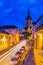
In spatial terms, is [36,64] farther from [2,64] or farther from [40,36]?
[40,36]

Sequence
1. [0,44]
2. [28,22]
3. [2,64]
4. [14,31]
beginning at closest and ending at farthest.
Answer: [2,64]
[0,44]
[14,31]
[28,22]

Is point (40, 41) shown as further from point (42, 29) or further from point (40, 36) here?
point (42, 29)

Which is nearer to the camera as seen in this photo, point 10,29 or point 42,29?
point 42,29

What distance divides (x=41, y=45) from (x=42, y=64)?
18651mm

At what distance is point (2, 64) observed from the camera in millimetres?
14016

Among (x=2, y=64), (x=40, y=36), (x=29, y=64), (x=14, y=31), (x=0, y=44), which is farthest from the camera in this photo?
(x=14, y=31)

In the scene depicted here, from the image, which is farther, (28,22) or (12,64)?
(28,22)

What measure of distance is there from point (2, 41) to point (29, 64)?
2610cm

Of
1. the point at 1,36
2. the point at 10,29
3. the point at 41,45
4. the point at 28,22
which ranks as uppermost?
the point at 28,22

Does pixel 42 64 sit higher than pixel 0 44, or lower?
lower

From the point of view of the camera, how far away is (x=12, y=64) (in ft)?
42.7

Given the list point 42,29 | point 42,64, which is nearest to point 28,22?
point 42,29

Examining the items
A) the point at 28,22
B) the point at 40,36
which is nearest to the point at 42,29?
the point at 40,36

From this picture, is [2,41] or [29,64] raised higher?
[2,41]
